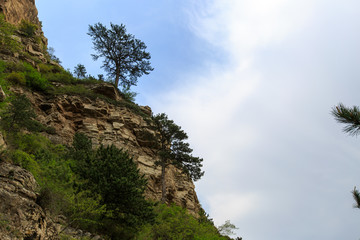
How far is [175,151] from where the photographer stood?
106 ft

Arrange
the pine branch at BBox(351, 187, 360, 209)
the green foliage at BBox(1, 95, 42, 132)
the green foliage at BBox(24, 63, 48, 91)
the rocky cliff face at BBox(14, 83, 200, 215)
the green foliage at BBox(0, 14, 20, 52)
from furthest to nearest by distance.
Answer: the green foliage at BBox(24, 63, 48, 91), the rocky cliff face at BBox(14, 83, 200, 215), the green foliage at BBox(0, 14, 20, 52), the green foliage at BBox(1, 95, 42, 132), the pine branch at BBox(351, 187, 360, 209)

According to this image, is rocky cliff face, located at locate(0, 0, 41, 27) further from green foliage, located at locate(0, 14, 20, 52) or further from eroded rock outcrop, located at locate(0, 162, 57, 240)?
eroded rock outcrop, located at locate(0, 162, 57, 240)

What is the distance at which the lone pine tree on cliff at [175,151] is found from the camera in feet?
102

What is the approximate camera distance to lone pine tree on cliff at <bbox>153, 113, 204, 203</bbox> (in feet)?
102

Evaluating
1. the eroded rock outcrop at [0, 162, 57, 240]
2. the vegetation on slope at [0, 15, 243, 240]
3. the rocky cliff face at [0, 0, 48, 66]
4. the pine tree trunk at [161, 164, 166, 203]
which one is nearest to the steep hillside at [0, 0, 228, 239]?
the rocky cliff face at [0, 0, 48, 66]

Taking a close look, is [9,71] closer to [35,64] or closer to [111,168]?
[35,64]

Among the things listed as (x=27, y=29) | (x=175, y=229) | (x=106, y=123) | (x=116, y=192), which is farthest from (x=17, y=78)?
(x=175, y=229)

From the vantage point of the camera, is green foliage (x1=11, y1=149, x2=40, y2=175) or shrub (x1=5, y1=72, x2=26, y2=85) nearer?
green foliage (x1=11, y1=149, x2=40, y2=175)

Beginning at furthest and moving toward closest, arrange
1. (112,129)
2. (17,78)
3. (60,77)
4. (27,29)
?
1. (27,29)
2. (60,77)
3. (112,129)
4. (17,78)

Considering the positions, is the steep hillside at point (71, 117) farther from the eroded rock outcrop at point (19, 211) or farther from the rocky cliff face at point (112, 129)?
the eroded rock outcrop at point (19, 211)

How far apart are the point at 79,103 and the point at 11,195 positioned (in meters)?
24.8

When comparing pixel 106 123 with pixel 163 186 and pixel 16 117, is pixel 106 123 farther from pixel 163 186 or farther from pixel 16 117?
pixel 16 117

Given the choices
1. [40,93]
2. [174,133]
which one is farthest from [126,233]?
[40,93]

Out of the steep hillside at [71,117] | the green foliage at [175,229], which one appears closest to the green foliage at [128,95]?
the steep hillside at [71,117]
